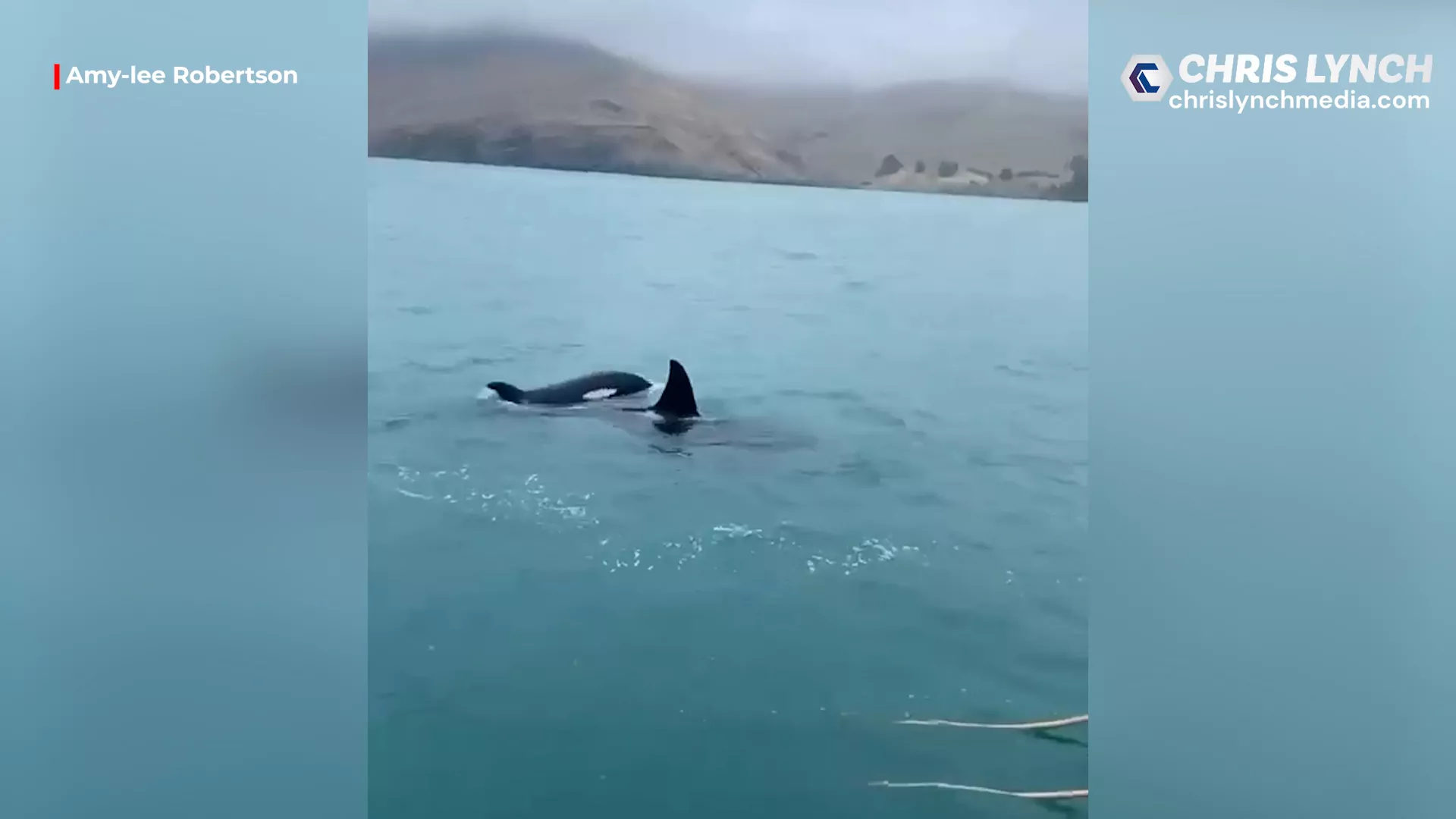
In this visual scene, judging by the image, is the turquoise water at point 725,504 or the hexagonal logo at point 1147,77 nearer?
the turquoise water at point 725,504

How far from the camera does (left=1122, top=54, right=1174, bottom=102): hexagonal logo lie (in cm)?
216

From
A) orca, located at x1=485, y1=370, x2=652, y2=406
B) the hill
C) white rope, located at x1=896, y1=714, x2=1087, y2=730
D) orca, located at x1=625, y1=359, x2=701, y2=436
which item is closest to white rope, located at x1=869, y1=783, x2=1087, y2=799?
white rope, located at x1=896, y1=714, x2=1087, y2=730

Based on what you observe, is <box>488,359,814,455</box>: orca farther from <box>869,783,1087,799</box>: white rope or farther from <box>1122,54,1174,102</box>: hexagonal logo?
<box>1122,54,1174,102</box>: hexagonal logo

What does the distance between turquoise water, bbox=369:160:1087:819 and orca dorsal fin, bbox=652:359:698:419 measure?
3cm

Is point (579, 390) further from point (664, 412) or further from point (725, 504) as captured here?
point (725, 504)

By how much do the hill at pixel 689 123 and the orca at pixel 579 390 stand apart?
1.47 feet

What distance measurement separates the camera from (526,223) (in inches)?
83.3

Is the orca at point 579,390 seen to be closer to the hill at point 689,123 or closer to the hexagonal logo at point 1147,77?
the hill at point 689,123

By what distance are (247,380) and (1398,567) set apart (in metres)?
2.50

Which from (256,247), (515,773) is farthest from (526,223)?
(515,773)

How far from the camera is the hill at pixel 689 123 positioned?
6.88ft

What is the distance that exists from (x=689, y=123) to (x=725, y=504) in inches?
32.9

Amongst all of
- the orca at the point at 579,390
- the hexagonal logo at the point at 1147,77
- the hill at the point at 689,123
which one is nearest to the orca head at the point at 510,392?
the orca at the point at 579,390

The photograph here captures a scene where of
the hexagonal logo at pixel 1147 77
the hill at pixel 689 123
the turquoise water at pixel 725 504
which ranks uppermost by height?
the hexagonal logo at pixel 1147 77
